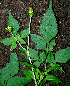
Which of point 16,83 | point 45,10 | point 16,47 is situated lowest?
point 16,83

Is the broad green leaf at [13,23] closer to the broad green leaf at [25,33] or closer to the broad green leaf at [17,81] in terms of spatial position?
the broad green leaf at [25,33]

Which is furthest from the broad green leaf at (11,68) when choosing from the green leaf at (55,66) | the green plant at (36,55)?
the green leaf at (55,66)

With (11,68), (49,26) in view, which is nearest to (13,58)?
(11,68)

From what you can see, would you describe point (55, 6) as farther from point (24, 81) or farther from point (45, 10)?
point (24, 81)

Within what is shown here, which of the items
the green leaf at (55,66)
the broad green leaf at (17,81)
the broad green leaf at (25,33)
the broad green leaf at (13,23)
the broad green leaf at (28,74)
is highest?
the broad green leaf at (13,23)

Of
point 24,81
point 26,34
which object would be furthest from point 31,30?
point 24,81

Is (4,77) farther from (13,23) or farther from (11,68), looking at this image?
(13,23)

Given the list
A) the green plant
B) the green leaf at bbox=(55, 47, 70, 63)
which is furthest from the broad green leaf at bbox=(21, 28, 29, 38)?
the green leaf at bbox=(55, 47, 70, 63)

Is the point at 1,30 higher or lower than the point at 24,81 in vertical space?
higher
